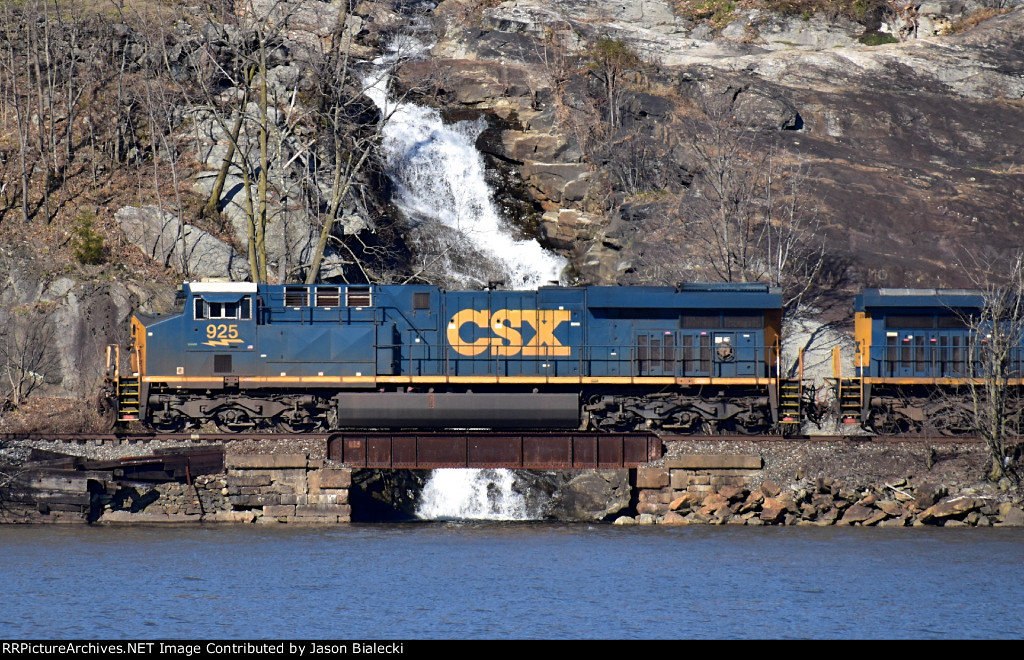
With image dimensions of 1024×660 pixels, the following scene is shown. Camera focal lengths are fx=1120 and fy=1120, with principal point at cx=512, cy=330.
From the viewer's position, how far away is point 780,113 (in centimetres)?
4334

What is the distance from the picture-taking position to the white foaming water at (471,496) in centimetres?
2781

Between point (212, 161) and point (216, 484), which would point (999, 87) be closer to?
point (212, 161)

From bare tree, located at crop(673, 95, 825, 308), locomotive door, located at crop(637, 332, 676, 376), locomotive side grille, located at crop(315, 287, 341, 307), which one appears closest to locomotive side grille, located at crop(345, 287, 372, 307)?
locomotive side grille, located at crop(315, 287, 341, 307)

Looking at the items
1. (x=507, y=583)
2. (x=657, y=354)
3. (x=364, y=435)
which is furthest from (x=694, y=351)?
(x=507, y=583)

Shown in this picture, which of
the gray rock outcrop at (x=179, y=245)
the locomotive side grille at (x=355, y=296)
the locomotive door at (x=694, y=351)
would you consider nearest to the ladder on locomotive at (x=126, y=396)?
the locomotive side grille at (x=355, y=296)

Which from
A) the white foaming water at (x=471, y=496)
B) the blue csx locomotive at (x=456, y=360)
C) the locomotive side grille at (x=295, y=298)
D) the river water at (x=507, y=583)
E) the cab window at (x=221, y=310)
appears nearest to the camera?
the river water at (x=507, y=583)

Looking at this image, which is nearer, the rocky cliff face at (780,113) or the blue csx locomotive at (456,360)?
the blue csx locomotive at (456,360)

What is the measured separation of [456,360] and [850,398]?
28.8ft

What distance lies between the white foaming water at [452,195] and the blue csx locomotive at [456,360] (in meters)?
11.3

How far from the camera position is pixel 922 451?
76.7ft

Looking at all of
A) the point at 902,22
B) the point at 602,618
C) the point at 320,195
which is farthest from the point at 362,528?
the point at 902,22

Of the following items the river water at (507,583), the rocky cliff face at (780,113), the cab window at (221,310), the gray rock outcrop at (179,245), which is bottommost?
the river water at (507,583)

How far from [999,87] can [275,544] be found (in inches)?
1568

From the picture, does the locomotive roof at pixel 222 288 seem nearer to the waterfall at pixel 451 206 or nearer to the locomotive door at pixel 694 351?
the waterfall at pixel 451 206
